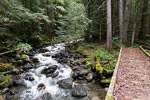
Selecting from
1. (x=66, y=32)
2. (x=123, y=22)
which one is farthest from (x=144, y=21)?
(x=66, y=32)

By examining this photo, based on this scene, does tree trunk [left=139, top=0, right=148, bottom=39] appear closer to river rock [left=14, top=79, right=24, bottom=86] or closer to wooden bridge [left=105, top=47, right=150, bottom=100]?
wooden bridge [left=105, top=47, right=150, bottom=100]

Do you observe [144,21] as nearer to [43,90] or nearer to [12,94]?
[43,90]

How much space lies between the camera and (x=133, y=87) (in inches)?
121

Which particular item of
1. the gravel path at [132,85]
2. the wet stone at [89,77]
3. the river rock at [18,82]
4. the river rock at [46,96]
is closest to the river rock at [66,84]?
the river rock at [46,96]

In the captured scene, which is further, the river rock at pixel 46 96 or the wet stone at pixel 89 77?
the wet stone at pixel 89 77

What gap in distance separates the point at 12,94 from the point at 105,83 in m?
4.75

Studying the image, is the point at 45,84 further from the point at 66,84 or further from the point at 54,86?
the point at 66,84

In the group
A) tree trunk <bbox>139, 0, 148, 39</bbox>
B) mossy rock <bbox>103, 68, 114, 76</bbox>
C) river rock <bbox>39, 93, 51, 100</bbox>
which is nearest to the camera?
river rock <bbox>39, 93, 51, 100</bbox>

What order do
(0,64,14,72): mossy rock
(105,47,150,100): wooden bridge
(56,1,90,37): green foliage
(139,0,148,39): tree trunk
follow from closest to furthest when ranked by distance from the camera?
(105,47,150,100): wooden bridge, (0,64,14,72): mossy rock, (56,1,90,37): green foliage, (139,0,148,39): tree trunk

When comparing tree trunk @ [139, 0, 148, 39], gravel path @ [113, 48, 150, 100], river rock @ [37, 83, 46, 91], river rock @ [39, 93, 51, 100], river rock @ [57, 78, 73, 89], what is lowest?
river rock @ [39, 93, 51, 100]

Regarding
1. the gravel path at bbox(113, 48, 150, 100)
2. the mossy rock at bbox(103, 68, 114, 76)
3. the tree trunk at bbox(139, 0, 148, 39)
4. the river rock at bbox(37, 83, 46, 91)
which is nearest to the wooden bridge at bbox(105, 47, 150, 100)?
the gravel path at bbox(113, 48, 150, 100)

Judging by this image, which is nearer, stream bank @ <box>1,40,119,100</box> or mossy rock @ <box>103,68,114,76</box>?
stream bank @ <box>1,40,119,100</box>

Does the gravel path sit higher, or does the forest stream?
the gravel path

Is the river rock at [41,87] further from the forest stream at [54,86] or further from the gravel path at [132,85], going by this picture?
the gravel path at [132,85]
